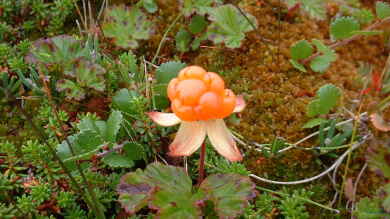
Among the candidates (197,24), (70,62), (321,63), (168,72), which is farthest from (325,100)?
(70,62)

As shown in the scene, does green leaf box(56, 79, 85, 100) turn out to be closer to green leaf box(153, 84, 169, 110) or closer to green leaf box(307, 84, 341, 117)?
green leaf box(153, 84, 169, 110)

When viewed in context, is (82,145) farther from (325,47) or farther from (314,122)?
(325,47)

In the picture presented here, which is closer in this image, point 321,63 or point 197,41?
point 321,63

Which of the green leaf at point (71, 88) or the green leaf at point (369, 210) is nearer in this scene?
the green leaf at point (369, 210)

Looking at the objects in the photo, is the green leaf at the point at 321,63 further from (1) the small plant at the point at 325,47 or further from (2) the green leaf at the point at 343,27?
(2) the green leaf at the point at 343,27

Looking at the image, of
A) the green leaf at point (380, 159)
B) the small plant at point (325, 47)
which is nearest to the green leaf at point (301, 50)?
the small plant at point (325, 47)

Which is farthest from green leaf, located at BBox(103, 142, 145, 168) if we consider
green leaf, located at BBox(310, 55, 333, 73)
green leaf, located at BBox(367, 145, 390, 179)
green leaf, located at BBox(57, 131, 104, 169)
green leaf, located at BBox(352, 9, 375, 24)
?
green leaf, located at BBox(352, 9, 375, 24)

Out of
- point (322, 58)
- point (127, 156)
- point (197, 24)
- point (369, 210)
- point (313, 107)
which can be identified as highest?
point (197, 24)
